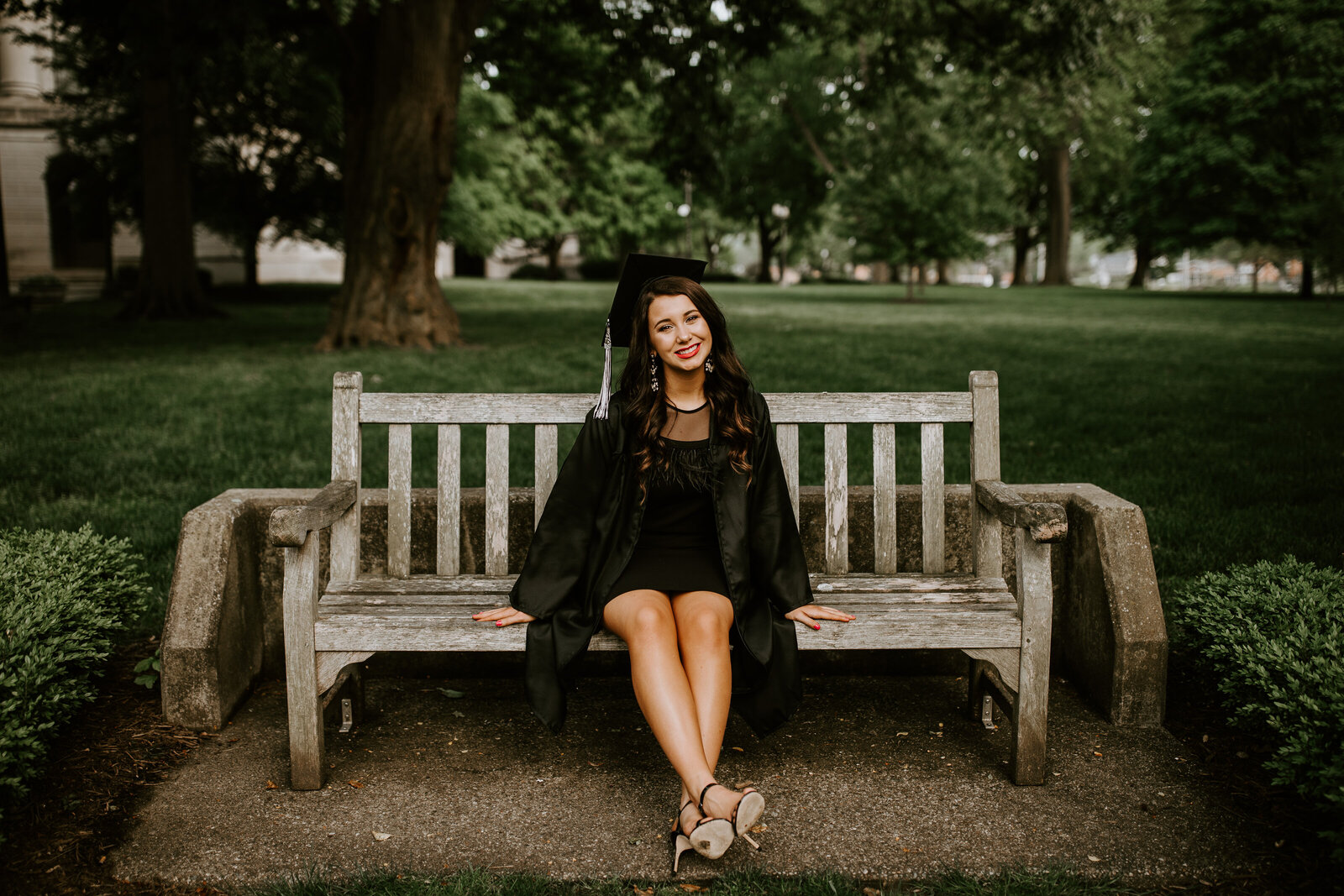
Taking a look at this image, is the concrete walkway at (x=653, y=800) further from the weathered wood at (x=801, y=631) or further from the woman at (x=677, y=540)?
the weathered wood at (x=801, y=631)

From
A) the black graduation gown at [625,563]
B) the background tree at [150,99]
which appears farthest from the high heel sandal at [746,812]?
the background tree at [150,99]

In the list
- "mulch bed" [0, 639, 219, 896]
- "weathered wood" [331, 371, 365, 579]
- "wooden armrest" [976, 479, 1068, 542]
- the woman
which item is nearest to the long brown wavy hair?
the woman

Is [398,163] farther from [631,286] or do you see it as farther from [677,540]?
[677,540]

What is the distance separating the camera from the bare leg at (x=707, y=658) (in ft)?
9.00

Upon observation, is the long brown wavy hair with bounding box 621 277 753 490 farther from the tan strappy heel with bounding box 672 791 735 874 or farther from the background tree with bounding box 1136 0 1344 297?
the background tree with bounding box 1136 0 1344 297

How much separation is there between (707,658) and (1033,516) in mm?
1046

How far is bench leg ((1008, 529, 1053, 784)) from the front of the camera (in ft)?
9.55

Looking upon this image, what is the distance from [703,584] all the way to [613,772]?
0.68m

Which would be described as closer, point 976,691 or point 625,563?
point 625,563

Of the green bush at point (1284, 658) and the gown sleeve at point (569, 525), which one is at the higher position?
the gown sleeve at point (569, 525)

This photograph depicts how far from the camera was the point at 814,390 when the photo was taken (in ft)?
30.4

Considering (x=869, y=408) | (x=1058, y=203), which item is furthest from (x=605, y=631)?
(x=1058, y=203)

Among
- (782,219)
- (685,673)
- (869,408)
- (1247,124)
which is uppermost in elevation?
(1247,124)

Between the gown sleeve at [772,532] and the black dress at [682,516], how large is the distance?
128 mm
